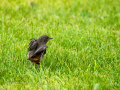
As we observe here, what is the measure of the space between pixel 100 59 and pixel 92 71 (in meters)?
0.65

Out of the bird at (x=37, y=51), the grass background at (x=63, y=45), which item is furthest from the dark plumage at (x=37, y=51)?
the grass background at (x=63, y=45)

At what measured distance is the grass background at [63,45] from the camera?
3551 mm

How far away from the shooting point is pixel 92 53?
15.5ft

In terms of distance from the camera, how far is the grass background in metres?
3.55

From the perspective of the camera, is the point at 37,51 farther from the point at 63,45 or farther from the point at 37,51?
the point at 63,45

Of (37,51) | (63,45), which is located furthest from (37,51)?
(63,45)

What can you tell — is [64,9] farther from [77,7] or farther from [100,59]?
[100,59]

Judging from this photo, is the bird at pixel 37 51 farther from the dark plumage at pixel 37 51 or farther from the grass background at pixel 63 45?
the grass background at pixel 63 45

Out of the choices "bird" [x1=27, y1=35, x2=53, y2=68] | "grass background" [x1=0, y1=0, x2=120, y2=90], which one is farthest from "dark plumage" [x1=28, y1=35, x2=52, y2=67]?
"grass background" [x1=0, y1=0, x2=120, y2=90]

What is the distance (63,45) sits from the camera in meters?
5.10

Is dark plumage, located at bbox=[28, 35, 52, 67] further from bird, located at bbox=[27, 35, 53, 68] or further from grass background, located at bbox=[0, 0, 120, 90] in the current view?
grass background, located at bbox=[0, 0, 120, 90]

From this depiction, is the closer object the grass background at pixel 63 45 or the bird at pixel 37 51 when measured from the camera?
the grass background at pixel 63 45

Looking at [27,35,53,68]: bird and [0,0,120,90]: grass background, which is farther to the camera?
[27,35,53,68]: bird

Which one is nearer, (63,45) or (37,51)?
(37,51)
